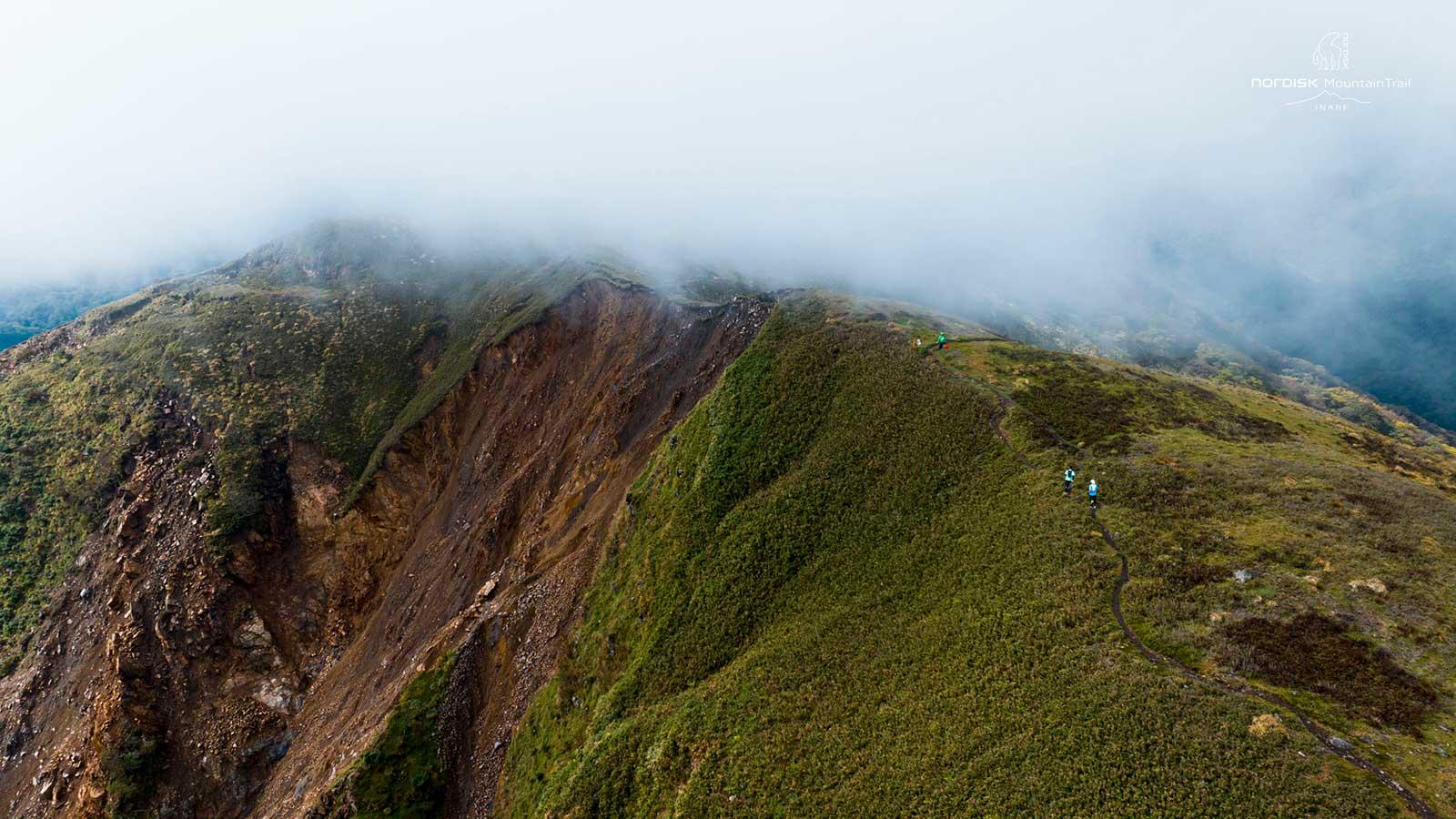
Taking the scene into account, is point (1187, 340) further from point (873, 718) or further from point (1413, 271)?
point (873, 718)

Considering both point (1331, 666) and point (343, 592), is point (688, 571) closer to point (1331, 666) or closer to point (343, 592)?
point (1331, 666)

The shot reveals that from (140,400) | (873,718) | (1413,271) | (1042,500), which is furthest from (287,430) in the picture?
(1413,271)

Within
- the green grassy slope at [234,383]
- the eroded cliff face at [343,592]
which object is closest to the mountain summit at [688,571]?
the eroded cliff face at [343,592]

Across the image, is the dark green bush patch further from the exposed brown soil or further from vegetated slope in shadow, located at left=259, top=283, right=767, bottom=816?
the exposed brown soil

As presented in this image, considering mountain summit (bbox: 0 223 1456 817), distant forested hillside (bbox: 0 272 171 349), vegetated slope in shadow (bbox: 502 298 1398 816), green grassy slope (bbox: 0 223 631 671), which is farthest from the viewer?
distant forested hillside (bbox: 0 272 171 349)

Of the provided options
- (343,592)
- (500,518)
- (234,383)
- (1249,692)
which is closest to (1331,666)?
(1249,692)

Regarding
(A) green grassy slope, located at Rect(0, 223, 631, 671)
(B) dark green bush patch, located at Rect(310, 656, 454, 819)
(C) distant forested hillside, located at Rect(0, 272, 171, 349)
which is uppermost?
(C) distant forested hillside, located at Rect(0, 272, 171, 349)

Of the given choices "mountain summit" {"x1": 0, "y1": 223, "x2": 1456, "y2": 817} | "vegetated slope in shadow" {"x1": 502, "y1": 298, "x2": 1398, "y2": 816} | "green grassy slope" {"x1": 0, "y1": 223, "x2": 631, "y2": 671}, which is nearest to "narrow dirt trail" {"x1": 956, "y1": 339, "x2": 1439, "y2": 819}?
"mountain summit" {"x1": 0, "y1": 223, "x2": 1456, "y2": 817}
